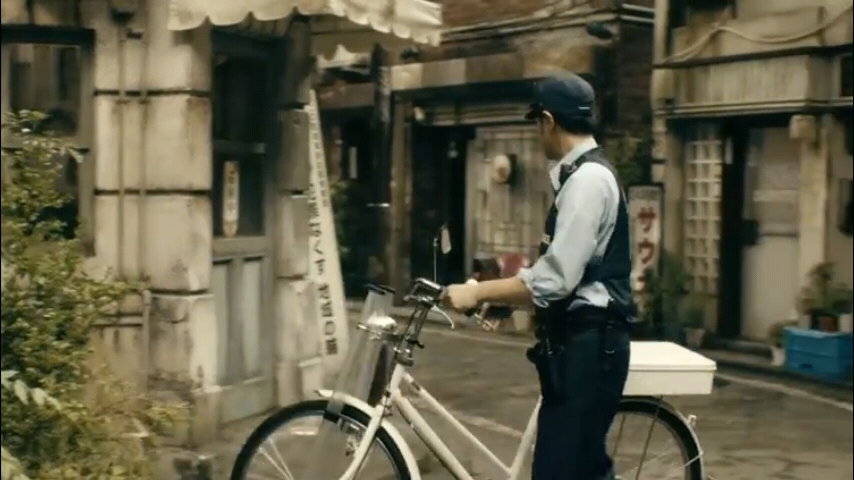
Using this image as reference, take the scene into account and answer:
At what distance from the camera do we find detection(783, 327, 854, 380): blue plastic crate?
10695 mm

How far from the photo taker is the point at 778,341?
11414mm

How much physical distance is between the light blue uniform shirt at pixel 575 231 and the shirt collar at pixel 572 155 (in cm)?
8

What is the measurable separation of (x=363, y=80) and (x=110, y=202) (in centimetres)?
1007

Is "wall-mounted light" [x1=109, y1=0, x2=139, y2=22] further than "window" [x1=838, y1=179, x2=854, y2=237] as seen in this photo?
No

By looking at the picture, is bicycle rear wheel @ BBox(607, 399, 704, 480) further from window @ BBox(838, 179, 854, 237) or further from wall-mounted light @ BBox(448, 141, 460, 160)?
wall-mounted light @ BBox(448, 141, 460, 160)

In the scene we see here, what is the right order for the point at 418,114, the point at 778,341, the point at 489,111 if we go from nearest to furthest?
the point at 778,341
the point at 489,111
the point at 418,114

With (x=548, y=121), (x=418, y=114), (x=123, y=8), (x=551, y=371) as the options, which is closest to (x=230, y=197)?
(x=123, y=8)

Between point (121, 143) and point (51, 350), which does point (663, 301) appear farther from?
point (51, 350)

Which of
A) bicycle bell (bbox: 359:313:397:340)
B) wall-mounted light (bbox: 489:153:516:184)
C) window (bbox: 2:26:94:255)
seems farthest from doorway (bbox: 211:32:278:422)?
wall-mounted light (bbox: 489:153:516:184)

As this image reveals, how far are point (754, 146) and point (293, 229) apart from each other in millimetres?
5972

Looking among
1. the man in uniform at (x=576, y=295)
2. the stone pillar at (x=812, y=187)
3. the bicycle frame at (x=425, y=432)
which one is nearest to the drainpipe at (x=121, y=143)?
the bicycle frame at (x=425, y=432)

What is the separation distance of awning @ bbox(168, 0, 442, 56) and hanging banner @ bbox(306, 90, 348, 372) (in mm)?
1120

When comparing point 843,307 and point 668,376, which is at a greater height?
point 668,376

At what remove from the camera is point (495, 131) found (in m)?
14.2
